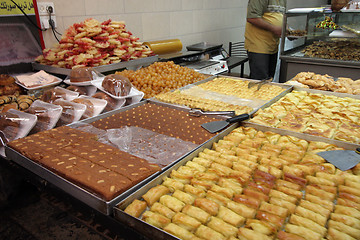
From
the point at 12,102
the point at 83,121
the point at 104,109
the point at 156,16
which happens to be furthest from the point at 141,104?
the point at 156,16

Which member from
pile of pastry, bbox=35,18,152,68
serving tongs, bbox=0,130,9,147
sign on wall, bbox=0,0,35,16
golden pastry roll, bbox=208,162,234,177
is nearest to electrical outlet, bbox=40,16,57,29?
sign on wall, bbox=0,0,35,16

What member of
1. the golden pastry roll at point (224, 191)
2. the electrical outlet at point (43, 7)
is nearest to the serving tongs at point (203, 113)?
the golden pastry roll at point (224, 191)

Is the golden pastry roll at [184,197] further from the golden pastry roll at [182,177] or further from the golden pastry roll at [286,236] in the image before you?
the golden pastry roll at [286,236]

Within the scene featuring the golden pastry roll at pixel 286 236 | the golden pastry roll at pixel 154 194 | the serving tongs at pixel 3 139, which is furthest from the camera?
the serving tongs at pixel 3 139

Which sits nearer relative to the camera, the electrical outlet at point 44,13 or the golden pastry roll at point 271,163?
the golden pastry roll at point 271,163

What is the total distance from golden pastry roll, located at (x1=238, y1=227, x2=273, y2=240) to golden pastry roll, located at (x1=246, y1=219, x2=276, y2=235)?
2 cm

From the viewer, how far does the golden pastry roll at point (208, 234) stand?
Answer: 3.55ft

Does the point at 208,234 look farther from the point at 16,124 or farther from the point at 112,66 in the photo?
the point at 112,66

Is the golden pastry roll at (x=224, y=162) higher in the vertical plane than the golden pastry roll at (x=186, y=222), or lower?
higher

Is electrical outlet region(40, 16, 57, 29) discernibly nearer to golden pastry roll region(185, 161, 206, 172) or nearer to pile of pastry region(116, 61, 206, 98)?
pile of pastry region(116, 61, 206, 98)

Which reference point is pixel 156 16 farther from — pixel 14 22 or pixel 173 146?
pixel 173 146

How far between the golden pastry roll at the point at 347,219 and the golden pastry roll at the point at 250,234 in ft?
1.13

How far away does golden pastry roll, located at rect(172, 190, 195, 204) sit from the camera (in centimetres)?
130

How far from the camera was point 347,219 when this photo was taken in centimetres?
116
